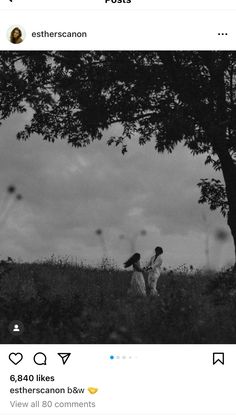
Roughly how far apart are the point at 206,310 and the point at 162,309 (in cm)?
170
